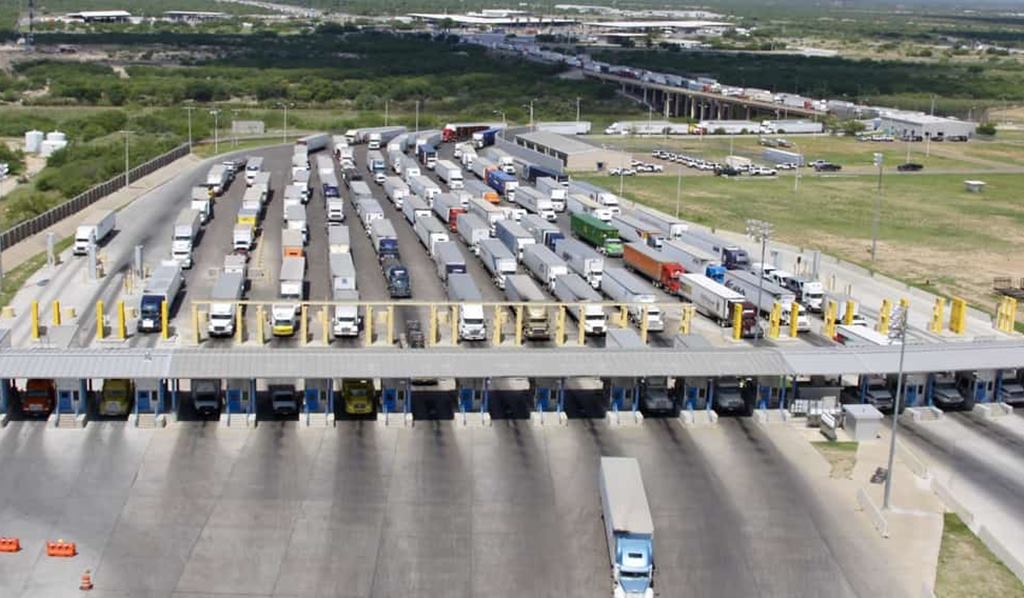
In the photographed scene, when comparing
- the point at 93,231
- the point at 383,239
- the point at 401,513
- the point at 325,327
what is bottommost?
the point at 401,513

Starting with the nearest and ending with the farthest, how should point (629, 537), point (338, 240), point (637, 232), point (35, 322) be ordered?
point (629, 537), point (35, 322), point (338, 240), point (637, 232)

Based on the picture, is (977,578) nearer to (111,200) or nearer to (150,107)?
(111,200)

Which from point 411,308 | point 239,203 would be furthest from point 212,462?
point 239,203

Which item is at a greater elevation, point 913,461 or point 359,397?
point 359,397

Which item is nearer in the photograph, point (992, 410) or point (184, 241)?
point (992, 410)

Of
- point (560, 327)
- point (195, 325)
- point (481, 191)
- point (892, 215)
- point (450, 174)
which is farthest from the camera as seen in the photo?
point (450, 174)

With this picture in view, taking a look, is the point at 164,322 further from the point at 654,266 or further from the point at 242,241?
the point at 654,266

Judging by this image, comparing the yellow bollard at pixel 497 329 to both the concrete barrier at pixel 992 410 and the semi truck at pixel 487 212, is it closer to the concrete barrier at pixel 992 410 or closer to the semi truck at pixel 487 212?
the concrete barrier at pixel 992 410

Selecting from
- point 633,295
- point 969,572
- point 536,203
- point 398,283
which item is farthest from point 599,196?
point 969,572
